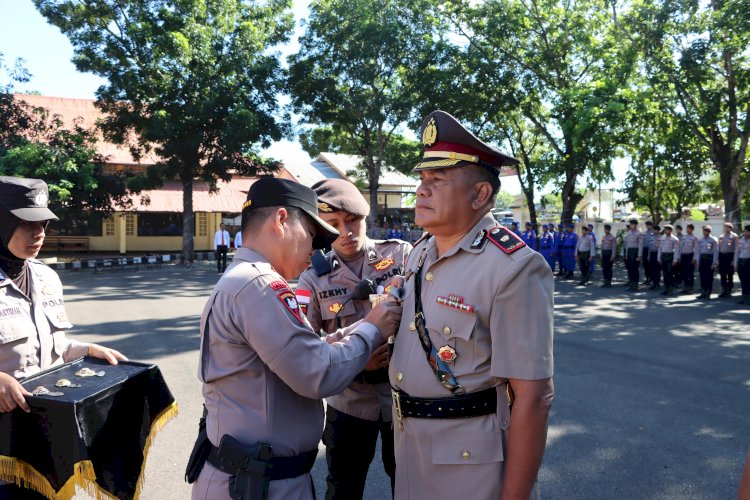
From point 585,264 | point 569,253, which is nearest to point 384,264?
point 585,264

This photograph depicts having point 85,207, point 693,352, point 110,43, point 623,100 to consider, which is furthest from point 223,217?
point 693,352

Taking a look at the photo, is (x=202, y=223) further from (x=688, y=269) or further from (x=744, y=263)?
(x=744, y=263)

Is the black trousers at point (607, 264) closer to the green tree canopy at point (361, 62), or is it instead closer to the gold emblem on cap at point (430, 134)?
the green tree canopy at point (361, 62)

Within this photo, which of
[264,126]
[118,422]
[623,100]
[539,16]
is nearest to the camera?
[118,422]

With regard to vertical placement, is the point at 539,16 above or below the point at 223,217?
above

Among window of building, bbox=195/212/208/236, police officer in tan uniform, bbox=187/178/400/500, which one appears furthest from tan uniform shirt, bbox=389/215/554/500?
window of building, bbox=195/212/208/236

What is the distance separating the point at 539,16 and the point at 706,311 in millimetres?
13013

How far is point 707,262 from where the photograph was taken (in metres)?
13.7

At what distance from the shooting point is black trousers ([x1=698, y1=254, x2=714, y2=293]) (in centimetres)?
1359

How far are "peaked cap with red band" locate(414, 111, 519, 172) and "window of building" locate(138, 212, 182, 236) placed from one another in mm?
30666

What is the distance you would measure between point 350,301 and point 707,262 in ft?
44.3

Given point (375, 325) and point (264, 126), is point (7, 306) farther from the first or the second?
point (264, 126)

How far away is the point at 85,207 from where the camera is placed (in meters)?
22.1

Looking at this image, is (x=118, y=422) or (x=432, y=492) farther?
(x=118, y=422)
